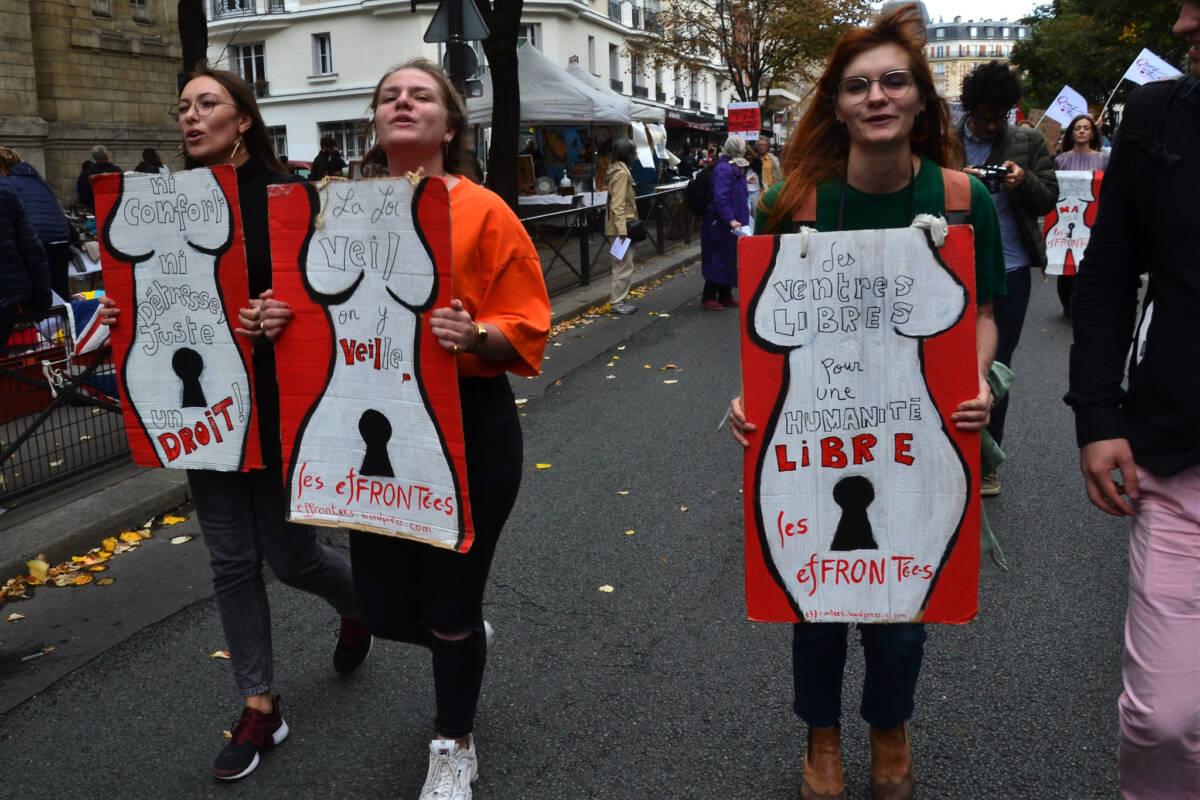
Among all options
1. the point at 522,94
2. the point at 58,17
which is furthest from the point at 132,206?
the point at 58,17

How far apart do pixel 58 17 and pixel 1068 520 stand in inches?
997

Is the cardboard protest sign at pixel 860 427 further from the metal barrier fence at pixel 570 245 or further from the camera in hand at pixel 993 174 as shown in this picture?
the metal barrier fence at pixel 570 245

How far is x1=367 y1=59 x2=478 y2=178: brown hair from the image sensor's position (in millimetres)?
2824

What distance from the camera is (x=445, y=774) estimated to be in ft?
9.52

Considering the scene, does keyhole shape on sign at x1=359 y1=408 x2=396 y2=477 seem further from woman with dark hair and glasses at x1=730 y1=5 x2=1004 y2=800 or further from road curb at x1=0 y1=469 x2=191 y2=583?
road curb at x1=0 y1=469 x2=191 y2=583

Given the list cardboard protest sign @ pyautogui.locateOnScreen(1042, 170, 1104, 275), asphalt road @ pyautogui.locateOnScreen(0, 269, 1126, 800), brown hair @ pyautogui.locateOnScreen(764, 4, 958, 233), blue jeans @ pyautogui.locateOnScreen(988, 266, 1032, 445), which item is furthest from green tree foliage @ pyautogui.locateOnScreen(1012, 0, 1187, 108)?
brown hair @ pyautogui.locateOnScreen(764, 4, 958, 233)

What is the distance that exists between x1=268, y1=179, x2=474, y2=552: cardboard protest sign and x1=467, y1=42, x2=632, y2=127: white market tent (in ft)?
53.0

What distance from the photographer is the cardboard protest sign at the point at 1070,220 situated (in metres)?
9.62

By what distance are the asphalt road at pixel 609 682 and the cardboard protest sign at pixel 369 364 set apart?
844mm

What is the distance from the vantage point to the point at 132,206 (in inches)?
124

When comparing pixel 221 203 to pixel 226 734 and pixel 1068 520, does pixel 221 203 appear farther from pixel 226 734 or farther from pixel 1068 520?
pixel 1068 520

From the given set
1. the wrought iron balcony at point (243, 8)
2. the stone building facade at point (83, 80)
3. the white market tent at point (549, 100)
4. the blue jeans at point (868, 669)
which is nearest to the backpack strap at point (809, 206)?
the blue jeans at point (868, 669)

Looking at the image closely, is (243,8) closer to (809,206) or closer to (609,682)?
(609,682)

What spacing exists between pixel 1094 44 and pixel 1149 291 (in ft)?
137
